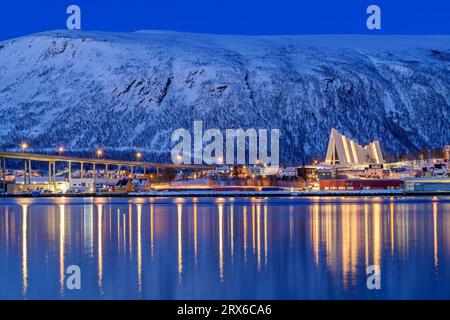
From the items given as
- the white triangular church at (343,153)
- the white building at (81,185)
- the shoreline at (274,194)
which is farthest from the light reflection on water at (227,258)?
the white triangular church at (343,153)

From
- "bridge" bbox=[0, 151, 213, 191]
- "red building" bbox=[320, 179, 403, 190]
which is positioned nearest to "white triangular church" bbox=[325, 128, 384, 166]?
"bridge" bbox=[0, 151, 213, 191]

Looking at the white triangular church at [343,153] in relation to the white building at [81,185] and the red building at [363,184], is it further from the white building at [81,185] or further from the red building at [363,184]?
the white building at [81,185]

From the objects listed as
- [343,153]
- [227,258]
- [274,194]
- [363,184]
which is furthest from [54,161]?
[227,258]

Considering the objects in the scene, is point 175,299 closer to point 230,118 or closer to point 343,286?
point 343,286

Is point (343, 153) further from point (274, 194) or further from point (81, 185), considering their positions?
point (274, 194)
